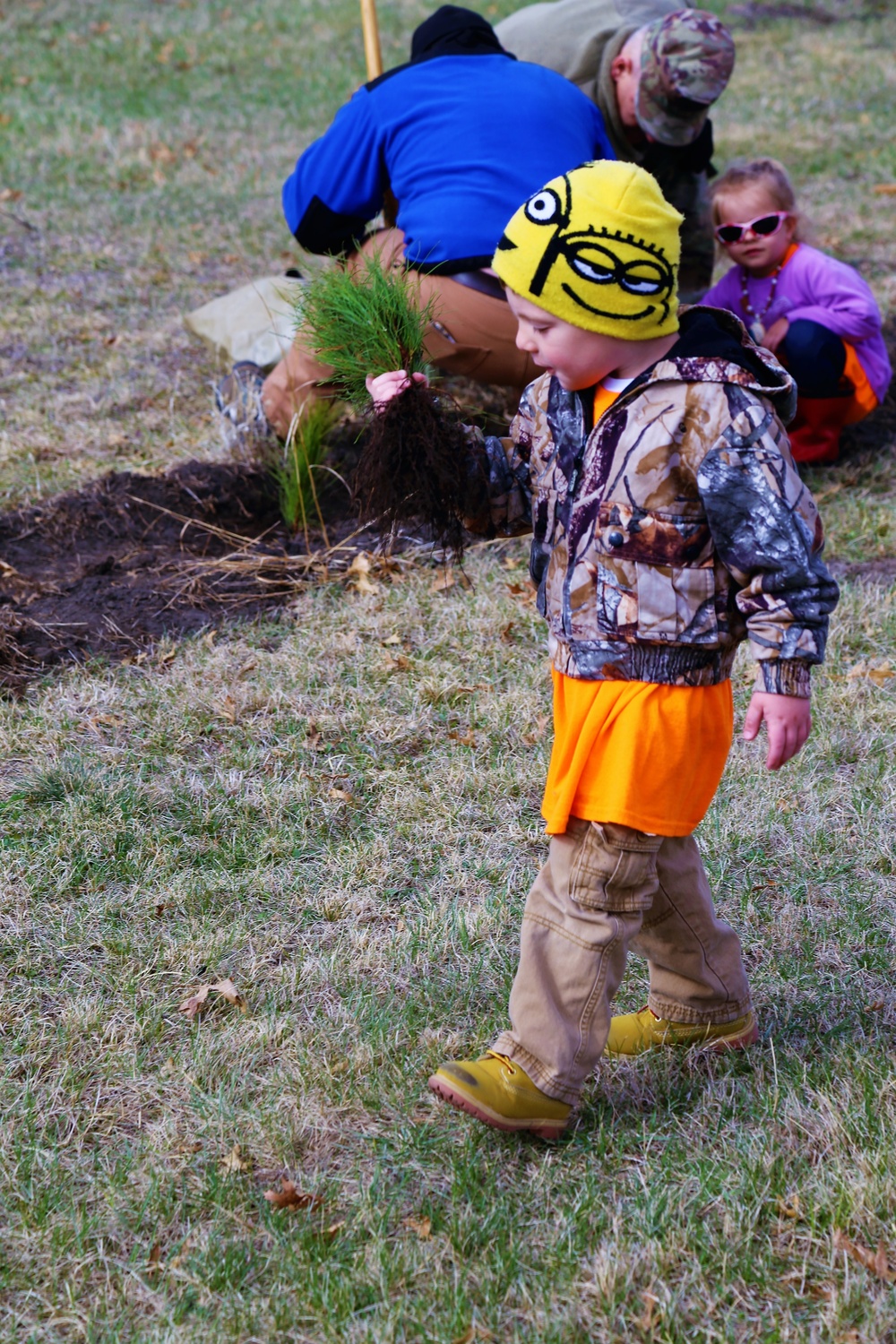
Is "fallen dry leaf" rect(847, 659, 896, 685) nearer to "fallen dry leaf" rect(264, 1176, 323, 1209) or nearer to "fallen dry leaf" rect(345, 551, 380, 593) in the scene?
"fallen dry leaf" rect(345, 551, 380, 593)

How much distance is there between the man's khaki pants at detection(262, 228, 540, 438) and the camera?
4.92 metres

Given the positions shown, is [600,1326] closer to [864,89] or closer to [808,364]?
[808,364]

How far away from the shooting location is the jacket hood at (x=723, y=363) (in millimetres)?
2135

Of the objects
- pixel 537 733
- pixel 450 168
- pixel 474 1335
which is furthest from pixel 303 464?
pixel 474 1335

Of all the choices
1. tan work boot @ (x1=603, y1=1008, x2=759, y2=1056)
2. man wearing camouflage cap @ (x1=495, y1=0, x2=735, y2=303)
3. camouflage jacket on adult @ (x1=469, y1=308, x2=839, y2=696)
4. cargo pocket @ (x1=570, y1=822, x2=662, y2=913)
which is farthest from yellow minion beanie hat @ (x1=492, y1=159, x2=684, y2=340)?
man wearing camouflage cap @ (x1=495, y1=0, x2=735, y2=303)

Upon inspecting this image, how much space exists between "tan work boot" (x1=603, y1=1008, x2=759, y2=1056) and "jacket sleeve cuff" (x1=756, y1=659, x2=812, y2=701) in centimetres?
88

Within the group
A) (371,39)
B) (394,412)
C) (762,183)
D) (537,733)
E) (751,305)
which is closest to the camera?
(394,412)

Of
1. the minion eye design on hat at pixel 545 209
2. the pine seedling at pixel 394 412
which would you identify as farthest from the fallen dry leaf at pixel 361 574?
the minion eye design on hat at pixel 545 209

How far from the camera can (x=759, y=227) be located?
5270 millimetres

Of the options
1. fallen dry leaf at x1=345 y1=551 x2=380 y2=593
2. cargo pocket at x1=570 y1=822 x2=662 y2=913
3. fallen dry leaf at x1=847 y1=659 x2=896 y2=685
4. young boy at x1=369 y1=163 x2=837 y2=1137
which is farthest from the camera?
fallen dry leaf at x1=345 y1=551 x2=380 y2=593

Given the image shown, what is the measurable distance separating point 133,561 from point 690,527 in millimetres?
3293

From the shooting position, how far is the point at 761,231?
529 cm

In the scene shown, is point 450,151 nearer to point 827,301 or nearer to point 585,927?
point 827,301

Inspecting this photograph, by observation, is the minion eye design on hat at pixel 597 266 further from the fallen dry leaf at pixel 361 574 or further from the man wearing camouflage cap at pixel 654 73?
the man wearing camouflage cap at pixel 654 73
